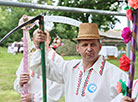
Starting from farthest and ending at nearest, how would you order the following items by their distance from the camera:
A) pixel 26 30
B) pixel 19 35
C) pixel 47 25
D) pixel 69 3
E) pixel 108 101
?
pixel 19 35, pixel 69 3, pixel 47 25, pixel 26 30, pixel 108 101

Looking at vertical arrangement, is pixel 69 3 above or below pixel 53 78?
above

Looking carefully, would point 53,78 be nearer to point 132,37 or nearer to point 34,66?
point 34,66

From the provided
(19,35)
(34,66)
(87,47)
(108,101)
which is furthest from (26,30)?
(19,35)

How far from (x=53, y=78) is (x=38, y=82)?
1.59ft

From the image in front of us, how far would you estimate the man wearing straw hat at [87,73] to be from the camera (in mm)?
2023

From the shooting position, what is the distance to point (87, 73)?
2.18m

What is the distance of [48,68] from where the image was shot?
221cm

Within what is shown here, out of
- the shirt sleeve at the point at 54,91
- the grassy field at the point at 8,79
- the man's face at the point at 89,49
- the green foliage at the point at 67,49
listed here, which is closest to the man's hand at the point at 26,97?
the shirt sleeve at the point at 54,91

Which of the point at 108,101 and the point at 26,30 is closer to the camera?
the point at 108,101

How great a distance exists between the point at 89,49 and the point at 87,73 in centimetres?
24

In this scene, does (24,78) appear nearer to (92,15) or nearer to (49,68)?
(49,68)

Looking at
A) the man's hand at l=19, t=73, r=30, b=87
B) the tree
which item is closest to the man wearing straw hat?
the man's hand at l=19, t=73, r=30, b=87

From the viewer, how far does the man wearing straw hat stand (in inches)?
79.7

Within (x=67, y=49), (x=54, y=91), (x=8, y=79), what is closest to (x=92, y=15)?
(x=54, y=91)
